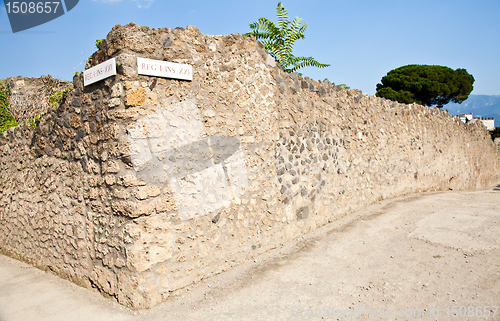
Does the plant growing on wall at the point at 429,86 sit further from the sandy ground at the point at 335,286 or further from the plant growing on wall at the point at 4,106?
the plant growing on wall at the point at 4,106

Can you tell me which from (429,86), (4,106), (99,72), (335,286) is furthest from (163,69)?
(429,86)

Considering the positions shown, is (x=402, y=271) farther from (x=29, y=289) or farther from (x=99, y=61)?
(x=29, y=289)

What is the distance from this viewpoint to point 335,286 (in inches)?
147

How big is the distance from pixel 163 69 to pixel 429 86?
2710 centimetres

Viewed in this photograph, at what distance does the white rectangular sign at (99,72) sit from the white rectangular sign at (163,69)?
0.90ft

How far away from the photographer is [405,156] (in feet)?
29.9

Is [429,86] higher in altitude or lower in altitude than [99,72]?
higher

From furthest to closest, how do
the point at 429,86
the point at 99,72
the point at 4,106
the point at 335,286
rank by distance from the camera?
the point at 429,86 < the point at 4,106 < the point at 335,286 < the point at 99,72

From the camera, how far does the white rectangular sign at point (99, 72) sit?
3.41 metres

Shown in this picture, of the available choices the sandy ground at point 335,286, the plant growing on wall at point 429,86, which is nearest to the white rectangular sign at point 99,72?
the sandy ground at point 335,286

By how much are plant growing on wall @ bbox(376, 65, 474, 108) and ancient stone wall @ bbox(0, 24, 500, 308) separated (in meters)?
23.3

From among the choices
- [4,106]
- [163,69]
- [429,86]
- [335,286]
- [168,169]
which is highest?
[429,86]

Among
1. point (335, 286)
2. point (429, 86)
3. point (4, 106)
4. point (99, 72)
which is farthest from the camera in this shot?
point (429, 86)

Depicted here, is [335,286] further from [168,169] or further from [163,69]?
[163,69]
